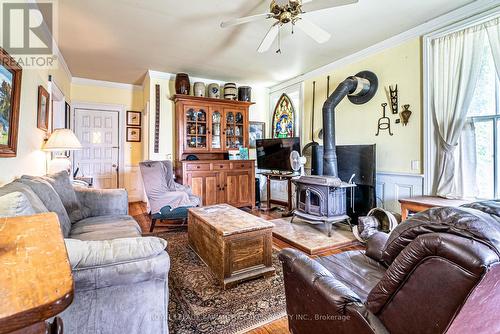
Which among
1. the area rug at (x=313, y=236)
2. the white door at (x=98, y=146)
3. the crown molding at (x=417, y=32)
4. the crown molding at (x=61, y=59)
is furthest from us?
the white door at (x=98, y=146)

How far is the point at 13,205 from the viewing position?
1.17 meters

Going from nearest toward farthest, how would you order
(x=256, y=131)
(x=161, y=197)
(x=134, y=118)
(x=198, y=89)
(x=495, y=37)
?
(x=495, y=37), (x=161, y=197), (x=198, y=89), (x=134, y=118), (x=256, y=131)

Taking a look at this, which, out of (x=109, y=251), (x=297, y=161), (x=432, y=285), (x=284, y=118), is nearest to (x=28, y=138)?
(x=109, y=251)

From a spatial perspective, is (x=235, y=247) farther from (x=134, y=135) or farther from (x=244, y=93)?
(x=134, y=135)

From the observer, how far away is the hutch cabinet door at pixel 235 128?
199 inches

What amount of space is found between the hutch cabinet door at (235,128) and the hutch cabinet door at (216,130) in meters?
0.10

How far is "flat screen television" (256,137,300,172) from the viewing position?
4617mm

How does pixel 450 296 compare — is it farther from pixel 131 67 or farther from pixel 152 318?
pixel 131 67

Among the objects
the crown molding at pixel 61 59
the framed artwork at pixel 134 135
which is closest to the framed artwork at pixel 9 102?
the crown molding at pixel 61 59

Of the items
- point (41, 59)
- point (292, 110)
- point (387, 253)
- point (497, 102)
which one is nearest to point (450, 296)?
point (387, 253)

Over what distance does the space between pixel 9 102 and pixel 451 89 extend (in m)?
4.15

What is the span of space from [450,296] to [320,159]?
358 centimetres

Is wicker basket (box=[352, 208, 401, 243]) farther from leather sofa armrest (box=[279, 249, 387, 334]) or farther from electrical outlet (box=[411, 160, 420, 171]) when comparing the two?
leather sofa armrest (box=[279, 249, 387, 334])

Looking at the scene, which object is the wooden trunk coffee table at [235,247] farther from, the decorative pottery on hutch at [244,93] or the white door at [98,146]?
the white door at [98,146]
